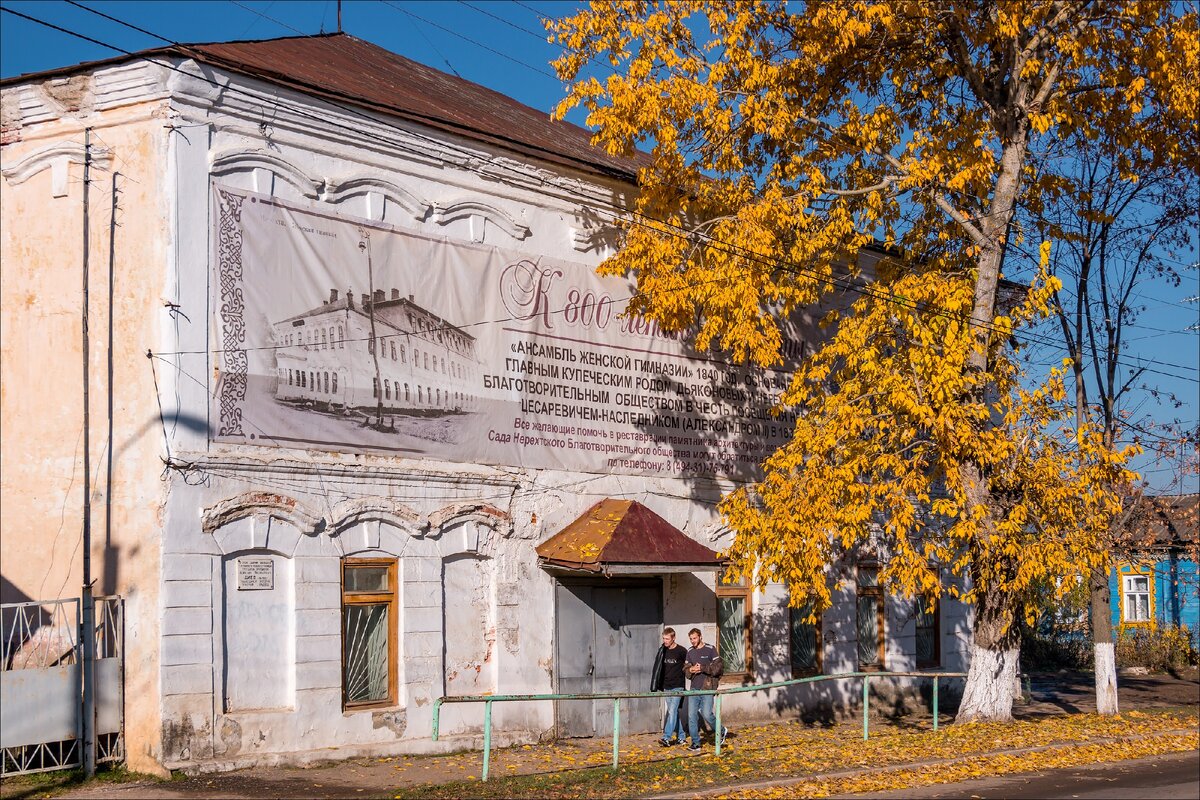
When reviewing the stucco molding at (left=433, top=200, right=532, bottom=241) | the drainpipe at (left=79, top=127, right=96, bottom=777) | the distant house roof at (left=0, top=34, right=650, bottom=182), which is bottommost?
the drainpipe at (left=79, top=127, right=96, bottom=777)

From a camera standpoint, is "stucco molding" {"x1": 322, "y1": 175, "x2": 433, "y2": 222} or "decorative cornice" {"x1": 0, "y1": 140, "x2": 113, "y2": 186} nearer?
"decorative cornice" {"x1": 0, "y1": 140, "x2": 113, "y2": 186}

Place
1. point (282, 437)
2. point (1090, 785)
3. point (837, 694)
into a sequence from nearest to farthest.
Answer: point (1090, 785) < point (282, 437) < point (837, 694)

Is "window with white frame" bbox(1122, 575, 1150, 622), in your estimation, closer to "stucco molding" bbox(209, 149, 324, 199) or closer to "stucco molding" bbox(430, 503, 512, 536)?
"stucco molding" bbox(430, 503, 512, 536)

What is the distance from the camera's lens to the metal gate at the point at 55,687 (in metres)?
12.5

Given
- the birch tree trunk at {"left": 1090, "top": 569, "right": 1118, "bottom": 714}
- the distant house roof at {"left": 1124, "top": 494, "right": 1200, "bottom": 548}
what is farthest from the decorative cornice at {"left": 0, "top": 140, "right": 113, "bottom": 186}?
the distant house roof at {"left": 1124, "top": 494, "right": 1200, "bottom": 548}

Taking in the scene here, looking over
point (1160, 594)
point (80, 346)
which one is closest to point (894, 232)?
point (80, 346)

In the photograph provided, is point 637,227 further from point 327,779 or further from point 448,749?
point 327,779

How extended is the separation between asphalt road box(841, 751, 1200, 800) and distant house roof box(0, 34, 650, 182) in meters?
9.17

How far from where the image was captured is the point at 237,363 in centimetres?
1410

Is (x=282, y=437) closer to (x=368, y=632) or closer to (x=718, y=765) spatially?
(x=368, y=632)

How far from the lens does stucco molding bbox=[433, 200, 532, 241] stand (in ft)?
53.8

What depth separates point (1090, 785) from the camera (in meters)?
13.0

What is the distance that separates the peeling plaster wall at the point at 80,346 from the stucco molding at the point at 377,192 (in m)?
2.06

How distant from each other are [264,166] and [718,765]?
8.11 meters
